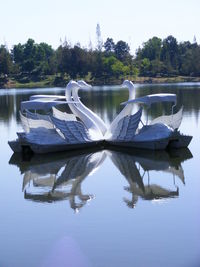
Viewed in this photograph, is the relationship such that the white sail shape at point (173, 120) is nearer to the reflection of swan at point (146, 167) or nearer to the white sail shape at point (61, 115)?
the reflection of swan at point (146, 167)

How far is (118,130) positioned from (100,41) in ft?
303

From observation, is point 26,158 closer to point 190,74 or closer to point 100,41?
point 190,74

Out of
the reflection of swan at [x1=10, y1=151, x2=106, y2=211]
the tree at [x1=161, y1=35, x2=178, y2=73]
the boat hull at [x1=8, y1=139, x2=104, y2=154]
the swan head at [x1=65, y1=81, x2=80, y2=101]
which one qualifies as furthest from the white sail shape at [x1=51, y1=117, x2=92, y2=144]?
the tree at [x1=161, y1=35, x2=178, y2=73]

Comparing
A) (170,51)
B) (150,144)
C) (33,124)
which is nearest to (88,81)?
(170,51)

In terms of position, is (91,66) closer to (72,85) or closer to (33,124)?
(72,85)

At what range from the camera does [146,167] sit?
1709 cm

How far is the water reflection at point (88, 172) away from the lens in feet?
45.8

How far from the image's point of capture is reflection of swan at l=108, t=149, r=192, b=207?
13.8m

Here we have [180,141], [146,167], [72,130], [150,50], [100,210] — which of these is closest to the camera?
[100,210]

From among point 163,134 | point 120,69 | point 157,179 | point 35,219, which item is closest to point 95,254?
point 35,219

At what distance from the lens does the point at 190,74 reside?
92.9 meters

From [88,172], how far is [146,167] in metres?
2.01

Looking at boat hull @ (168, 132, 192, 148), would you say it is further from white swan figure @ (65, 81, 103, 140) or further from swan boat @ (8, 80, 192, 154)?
white swan figure @ (65, 81, 103, 140)

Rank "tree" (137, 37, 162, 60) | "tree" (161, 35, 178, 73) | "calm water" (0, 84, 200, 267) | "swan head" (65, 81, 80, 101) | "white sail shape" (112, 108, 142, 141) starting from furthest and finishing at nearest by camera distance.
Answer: "tree" (137, 37, 162, 60)
"tree" (161, 35, 178, 73)
"swan head" (65, 81, 80, 101)
"white sail shape" (112, 108, 142, 141)
"calm water" (0, 84, 200, 267)
